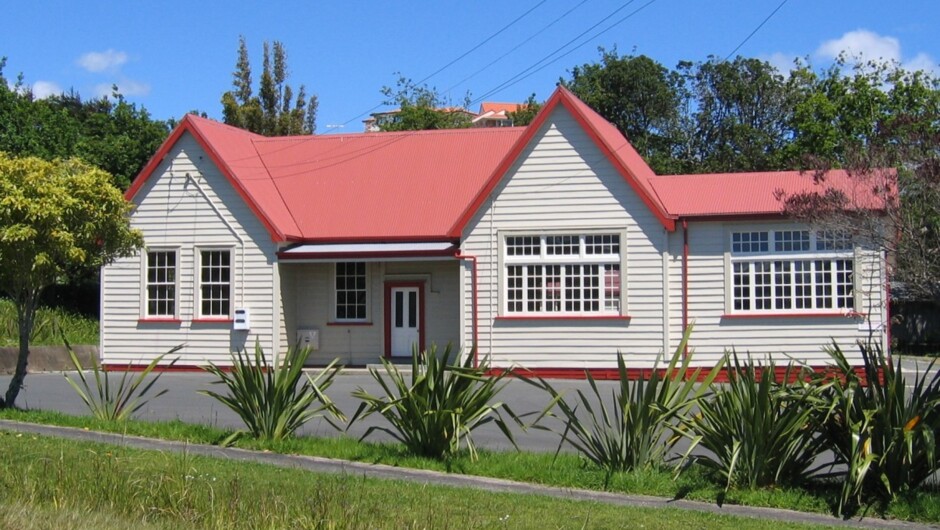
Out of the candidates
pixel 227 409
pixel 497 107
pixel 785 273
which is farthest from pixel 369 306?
pixel 497 107

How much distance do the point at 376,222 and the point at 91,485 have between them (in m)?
17.7

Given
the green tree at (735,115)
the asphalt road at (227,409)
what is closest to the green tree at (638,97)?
the green tree at (735,115)

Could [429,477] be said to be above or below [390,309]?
below

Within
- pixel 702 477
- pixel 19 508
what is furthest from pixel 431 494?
pixel 19 508

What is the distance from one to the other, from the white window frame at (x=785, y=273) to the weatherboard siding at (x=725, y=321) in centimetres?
14

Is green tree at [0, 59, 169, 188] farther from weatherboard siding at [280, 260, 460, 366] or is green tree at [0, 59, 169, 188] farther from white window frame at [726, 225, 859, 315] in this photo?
white window frame at [726, 225, 859, 315]

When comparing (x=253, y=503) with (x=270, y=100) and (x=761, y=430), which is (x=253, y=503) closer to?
(x=761, y=430)

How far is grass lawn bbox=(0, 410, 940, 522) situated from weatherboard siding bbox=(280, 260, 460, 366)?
12544 mm

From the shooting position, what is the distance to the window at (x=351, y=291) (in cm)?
2747

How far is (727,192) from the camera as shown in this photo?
966 inches

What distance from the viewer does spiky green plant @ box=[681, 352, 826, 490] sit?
1044 centimetres

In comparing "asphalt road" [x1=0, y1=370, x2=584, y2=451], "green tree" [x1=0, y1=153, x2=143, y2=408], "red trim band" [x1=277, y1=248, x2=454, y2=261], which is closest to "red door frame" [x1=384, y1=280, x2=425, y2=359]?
"asphalt road" [x1=0, y1=370, x2=584, y2=451]

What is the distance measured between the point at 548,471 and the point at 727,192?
48.0ft

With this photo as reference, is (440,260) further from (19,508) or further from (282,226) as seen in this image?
(19,508)
